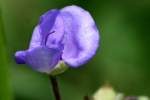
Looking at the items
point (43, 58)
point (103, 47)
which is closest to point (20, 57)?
point (43, 58)

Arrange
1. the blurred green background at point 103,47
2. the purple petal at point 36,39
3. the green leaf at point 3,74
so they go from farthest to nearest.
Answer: the blurred green background at point 103,47
the purple petal at point 36,39
the green leaf at point 3,74

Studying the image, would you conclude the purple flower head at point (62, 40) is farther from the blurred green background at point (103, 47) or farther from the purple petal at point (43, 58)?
the blurred green background at point (103, 47)

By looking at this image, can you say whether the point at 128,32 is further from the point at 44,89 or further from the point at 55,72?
the point at 55,72

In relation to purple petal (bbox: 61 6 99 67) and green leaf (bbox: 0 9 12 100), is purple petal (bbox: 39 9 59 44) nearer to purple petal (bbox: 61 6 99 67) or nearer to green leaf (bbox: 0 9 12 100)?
purple petal (bbox: 61 6 99 67)

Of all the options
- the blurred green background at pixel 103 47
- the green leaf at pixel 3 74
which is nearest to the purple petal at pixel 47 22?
the green leaf at pixel 3 74

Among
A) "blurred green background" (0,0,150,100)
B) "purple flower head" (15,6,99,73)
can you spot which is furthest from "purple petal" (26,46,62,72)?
"blurred green background" (0,0,150,100)

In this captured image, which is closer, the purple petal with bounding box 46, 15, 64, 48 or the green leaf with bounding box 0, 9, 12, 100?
the green leaf with bounding box 0, 9, 12, 100
